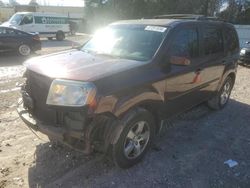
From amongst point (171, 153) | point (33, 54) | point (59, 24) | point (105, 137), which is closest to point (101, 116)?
point (105, 137)

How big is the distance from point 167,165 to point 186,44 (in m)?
1.93

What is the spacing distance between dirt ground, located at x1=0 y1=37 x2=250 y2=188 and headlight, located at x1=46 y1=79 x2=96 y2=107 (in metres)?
1.07

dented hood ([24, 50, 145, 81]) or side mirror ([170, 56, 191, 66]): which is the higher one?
side mirror ([170, 56, 191, 66])

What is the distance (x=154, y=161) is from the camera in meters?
4.37

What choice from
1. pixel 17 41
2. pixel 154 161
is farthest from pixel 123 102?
pixel 17 41

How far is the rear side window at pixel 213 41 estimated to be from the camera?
5398 millimetres

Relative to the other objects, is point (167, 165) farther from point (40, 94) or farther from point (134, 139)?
point (40, 94)

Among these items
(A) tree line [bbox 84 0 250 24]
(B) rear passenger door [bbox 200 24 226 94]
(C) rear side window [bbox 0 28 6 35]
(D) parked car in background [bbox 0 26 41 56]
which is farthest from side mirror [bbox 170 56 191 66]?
(A) tree line [bbox 84 0 250 24]

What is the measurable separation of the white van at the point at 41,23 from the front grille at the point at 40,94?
805 inches

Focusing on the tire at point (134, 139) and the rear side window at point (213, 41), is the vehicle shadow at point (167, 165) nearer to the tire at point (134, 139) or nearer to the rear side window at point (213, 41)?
the tire at point (134, 139)

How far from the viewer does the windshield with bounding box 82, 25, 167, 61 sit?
439cm

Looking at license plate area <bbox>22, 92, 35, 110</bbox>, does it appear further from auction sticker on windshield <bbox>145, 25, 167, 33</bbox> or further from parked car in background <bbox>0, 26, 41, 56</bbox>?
parked car in background <bbox>0, 26, 41, 56</bbox>

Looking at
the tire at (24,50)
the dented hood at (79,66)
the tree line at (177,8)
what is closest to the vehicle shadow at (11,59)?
the tire at (24,50)

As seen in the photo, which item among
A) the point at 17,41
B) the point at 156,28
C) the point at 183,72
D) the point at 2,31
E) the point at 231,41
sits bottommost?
the point at 17,41
